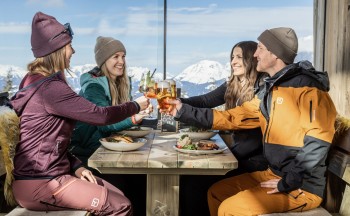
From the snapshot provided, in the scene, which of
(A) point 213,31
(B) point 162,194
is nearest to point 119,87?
(B) point 162,194

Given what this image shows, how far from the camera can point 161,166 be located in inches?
93.1

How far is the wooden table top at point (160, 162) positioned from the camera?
2.35m

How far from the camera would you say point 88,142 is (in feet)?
10.8

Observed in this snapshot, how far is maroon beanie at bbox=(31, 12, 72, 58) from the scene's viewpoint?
2.42 m

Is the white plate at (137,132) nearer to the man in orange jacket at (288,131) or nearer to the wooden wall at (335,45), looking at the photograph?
the man in orange jacket at (288,131)

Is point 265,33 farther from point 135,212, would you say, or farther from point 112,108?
point 135,212

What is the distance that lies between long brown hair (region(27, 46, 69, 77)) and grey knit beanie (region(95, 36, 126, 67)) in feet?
3.38

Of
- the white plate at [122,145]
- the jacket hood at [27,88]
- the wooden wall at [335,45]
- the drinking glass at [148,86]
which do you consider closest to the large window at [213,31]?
the wooden wall at [335,45]

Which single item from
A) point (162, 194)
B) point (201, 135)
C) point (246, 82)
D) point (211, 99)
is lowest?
point (162, 194)

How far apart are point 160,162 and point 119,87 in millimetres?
1293

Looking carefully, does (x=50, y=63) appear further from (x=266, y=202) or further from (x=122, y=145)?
(x=266, y=202)

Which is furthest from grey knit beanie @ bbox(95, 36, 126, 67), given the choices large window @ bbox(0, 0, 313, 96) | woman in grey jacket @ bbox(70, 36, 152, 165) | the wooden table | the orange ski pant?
the orange ski pant

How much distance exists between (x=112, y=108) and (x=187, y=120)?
537mm

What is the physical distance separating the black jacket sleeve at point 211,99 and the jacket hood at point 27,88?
144 cm
